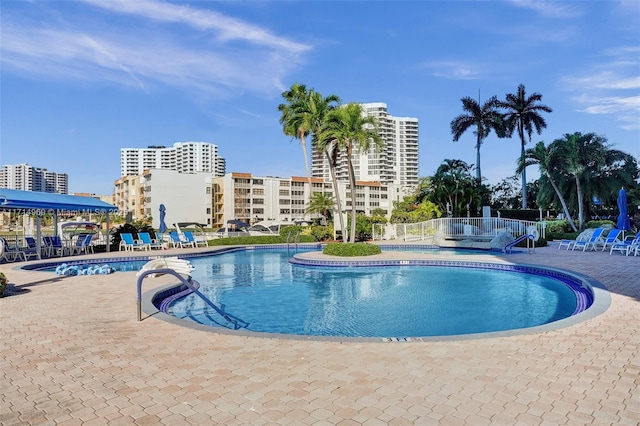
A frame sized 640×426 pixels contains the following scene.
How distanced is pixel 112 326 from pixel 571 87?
18012 mm

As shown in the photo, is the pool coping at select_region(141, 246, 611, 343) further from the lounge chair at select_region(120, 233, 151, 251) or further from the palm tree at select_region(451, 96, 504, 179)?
the palm tree at select_region(451, 96, 504, 179)

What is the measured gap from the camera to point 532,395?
11.5 ft

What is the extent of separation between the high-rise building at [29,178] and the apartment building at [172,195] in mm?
81547

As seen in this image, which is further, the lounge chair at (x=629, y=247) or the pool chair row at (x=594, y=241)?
the pool chair row at (x=594, y=241)

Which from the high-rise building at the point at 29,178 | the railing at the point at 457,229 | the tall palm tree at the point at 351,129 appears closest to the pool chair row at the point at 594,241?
the railing at the point at 457,229

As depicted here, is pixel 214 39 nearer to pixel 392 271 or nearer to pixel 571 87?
pixel 392 271

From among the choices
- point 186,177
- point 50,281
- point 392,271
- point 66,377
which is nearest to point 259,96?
point 392,271

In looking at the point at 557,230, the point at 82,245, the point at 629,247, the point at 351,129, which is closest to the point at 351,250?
the point at 351,129

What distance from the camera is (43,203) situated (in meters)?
18.0

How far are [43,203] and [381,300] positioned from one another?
51.6 ft

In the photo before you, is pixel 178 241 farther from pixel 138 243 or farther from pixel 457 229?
pixel 457 229

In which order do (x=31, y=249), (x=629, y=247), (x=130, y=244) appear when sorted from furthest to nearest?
1. (x=130, y=244)
2. (x=31, y=249)
3. (x=629, y=247)

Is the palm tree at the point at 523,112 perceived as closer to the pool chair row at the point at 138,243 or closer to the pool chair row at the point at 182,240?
the pool chair row at the point at 182,240

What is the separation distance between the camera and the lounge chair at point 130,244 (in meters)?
20.8
